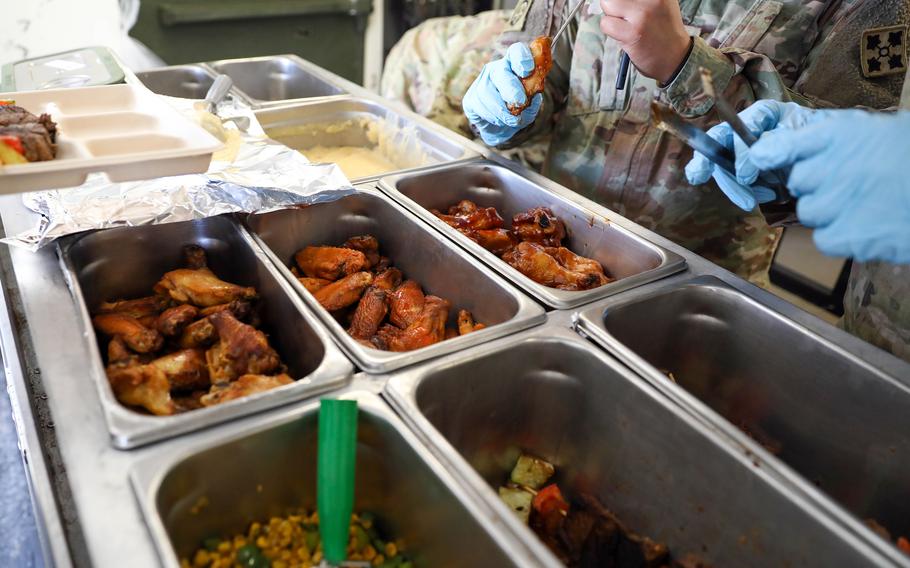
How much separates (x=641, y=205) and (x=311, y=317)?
1464 millimetres

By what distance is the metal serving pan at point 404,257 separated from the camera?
4.63 ft

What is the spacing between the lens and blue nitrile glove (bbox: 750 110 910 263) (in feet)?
3.70

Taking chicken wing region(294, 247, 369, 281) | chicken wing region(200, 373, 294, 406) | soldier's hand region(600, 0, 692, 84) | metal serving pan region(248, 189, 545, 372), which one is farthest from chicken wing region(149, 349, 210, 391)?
soldier's hand region(600, 0, 692, 84)

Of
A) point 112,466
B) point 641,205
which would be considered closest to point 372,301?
point 112,466

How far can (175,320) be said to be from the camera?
1.50 m

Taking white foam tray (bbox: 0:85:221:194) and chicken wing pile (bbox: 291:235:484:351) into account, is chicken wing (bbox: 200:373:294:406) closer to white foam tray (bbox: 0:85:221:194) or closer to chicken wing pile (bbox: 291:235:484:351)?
chicken wing pile (bbox: 291:235:484:351)

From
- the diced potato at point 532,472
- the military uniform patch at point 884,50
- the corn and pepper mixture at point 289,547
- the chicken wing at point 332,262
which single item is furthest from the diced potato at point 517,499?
the military uniform patch at point 884,50

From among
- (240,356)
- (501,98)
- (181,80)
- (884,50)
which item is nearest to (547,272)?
(501,98)

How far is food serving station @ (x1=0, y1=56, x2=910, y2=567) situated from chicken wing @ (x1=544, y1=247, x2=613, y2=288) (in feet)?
0.30

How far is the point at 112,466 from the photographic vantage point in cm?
101

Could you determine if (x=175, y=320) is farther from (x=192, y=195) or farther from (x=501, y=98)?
(x=501, y=98)

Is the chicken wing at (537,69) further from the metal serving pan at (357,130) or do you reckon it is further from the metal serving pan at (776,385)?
the metal serving pan at (776,385)

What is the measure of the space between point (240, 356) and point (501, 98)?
4.10 ft

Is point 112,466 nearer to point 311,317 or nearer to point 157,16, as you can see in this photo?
point 311,317
